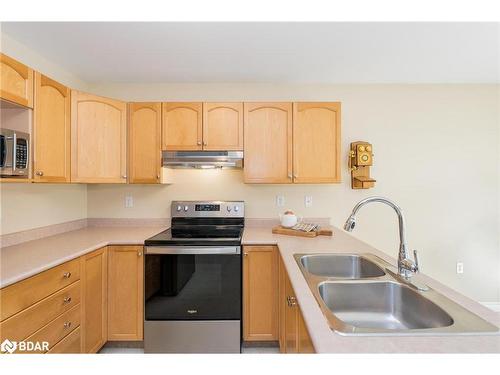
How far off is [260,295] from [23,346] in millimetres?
1497

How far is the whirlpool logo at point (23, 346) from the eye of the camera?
4.51ft

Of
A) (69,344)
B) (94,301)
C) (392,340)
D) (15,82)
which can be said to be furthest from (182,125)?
(392,340)

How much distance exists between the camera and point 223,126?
260cm

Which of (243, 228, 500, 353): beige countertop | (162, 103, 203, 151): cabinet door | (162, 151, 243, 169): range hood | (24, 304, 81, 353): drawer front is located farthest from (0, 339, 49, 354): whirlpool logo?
(162, 103, 203, 151): cabinet door

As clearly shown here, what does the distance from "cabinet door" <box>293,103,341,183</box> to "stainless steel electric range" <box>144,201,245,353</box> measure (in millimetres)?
948

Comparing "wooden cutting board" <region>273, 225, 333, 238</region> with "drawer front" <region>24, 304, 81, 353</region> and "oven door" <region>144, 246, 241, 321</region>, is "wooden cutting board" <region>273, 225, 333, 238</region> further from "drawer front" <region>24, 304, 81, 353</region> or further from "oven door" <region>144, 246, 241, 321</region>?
"drawer front" <region>24, 304, 81, 353</region>

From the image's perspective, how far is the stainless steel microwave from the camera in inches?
63.4

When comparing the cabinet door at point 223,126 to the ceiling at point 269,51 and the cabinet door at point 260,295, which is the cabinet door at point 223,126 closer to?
the ceiling at point 269,51

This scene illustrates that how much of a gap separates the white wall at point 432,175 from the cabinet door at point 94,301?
893 mm

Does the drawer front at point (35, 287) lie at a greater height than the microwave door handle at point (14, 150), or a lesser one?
lesser

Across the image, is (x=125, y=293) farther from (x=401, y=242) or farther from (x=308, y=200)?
(x=401, y=242)

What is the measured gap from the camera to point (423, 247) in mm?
2953

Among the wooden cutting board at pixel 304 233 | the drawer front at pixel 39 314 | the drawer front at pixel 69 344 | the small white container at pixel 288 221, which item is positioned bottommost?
the drawer front at pixel 69 344

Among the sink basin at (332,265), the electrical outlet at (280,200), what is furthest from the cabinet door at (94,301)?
the electrical outlet at (280,200)
